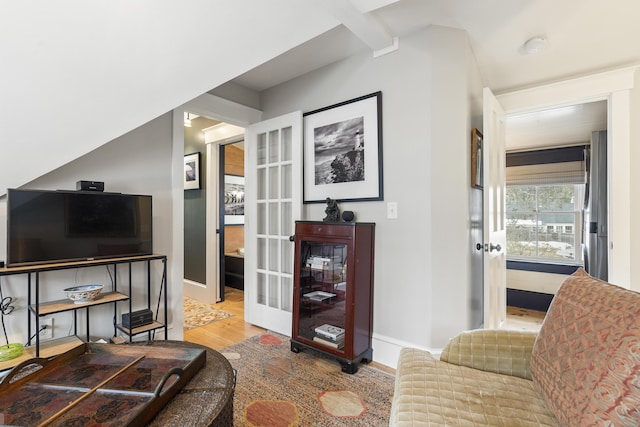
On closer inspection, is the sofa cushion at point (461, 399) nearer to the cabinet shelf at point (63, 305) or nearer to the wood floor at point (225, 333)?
the wood floor at point (225, 333)

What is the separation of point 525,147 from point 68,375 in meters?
5.38

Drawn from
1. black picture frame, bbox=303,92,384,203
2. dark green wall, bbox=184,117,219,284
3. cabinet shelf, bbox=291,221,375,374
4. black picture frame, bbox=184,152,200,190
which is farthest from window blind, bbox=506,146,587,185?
black picture frame, bbox=184,152,200,190

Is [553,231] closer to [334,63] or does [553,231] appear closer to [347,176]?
[347,176]

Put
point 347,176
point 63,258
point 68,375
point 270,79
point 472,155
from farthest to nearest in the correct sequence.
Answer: point 270,79 → point 347,176 → point 472,155 → point 63,258 → point 68,375

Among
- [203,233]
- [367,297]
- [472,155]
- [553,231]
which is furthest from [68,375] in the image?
[553,231]

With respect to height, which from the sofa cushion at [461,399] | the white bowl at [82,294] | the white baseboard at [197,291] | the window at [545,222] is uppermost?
the window at [545,222]

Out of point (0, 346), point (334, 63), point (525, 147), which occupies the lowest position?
point (0, 346)

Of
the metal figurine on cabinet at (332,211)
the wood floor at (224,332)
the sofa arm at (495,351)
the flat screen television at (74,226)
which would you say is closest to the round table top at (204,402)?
the sofa arm at (495,351)

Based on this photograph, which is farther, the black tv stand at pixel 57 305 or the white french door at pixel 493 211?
the white french door at pixel 493 211

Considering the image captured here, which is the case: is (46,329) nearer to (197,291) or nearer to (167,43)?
(167,43)

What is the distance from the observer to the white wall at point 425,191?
2.04m

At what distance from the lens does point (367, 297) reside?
7.42 feet

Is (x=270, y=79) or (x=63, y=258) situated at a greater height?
(x=270, y=79)

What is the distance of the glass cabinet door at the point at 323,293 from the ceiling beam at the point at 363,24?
1.42 metres
